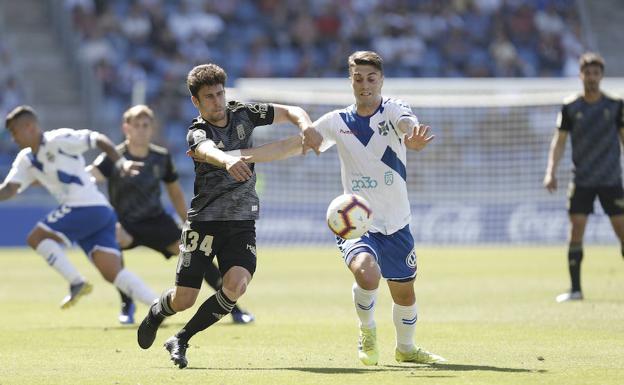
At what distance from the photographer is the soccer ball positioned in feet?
27.5

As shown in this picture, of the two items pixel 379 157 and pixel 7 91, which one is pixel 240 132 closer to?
pixel 379 157

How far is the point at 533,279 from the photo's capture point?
17.0 metres

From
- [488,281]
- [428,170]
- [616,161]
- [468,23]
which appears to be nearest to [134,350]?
[616,161]

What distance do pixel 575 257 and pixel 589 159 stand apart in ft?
3.72

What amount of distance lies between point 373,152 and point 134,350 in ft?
8.97

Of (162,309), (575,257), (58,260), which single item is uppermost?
(162,309)

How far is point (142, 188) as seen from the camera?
1373 cm

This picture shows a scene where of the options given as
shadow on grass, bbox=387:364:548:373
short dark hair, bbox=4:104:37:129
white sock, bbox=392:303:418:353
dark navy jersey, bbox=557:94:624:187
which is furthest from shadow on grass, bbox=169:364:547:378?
dark navy jersey, bbox=557:94:624:187

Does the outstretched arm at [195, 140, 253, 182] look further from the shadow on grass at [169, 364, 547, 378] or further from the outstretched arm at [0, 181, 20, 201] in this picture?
the outstretched arm at [0, 181, 20, 201]

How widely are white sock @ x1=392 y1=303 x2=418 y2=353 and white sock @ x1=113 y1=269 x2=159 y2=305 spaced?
394cm

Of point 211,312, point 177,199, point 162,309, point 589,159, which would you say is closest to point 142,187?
point 177,199

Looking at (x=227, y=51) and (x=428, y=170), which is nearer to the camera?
(x=428, y=170)

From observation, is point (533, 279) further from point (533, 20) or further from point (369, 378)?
point (533, 20)

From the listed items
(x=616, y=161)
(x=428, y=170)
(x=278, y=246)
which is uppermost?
(x=616, y=161)
